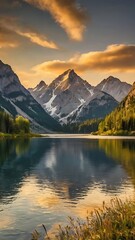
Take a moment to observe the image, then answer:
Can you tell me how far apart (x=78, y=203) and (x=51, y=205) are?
3090 mm

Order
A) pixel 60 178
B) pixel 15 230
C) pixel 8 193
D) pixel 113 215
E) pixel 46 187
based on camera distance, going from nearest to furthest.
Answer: pixel 113 215 < pixel 15 230 < pixel 8 193 < pixel 46 187 < pixel 60 178

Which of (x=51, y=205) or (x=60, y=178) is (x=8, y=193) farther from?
(x=60, y=178)

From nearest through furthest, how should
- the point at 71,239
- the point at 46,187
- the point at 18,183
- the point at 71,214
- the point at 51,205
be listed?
the point at 71,239, the point at 71,214, the point at 51,205, the point at 46,187, the point at 18,183

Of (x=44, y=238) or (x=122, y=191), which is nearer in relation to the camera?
(x=44, y=238)

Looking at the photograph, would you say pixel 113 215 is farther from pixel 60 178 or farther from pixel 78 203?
pixel 60 178

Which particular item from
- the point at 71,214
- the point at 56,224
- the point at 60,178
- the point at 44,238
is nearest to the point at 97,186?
the point at 60,178

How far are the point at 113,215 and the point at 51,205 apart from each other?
13.9m

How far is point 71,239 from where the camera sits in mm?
22844

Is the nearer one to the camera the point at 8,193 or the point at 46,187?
the point at 8,193

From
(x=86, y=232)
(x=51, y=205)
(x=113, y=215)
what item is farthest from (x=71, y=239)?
(x=51, y=205)

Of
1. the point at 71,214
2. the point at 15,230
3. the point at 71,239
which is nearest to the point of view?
the point at 71,239

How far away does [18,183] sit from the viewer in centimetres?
Result: 5562

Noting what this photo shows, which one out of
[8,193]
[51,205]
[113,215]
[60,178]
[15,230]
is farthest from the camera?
[60,178]

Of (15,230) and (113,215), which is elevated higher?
(113,215)
